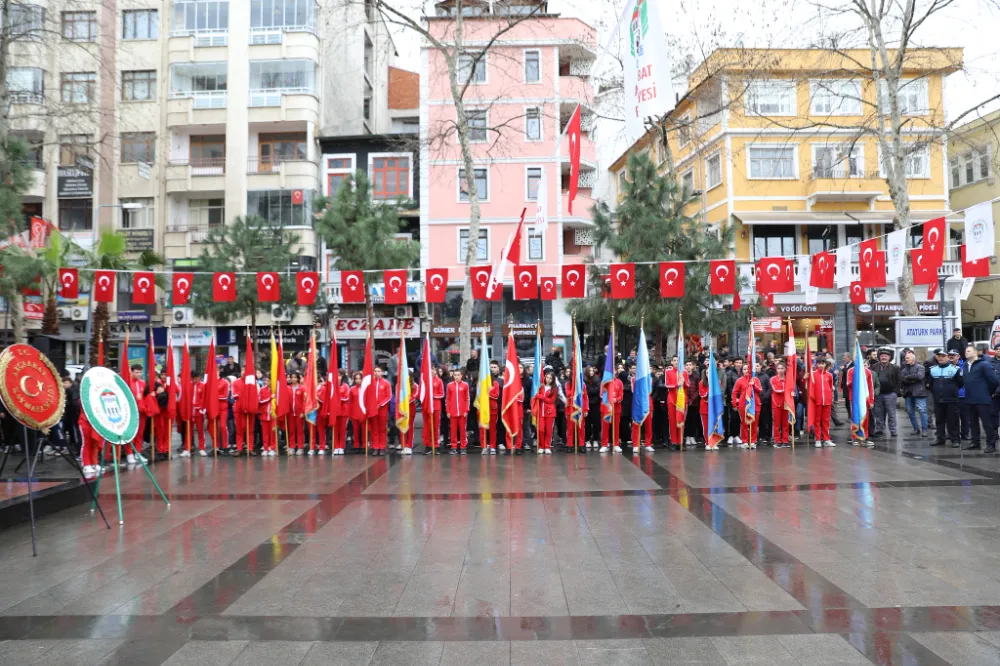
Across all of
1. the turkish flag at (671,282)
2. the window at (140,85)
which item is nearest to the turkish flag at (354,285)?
the turkish flag at (671,282)

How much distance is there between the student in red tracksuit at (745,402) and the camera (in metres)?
15.2

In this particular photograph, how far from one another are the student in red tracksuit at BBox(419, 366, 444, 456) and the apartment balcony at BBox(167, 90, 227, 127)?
85.6 ft

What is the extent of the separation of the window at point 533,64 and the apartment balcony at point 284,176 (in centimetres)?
1157

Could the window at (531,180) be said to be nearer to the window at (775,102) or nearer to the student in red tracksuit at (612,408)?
the window at (775,102)

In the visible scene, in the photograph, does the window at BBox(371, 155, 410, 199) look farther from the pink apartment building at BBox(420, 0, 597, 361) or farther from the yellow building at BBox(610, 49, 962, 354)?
the yellow building at BBox(610, 49, 962, 354)

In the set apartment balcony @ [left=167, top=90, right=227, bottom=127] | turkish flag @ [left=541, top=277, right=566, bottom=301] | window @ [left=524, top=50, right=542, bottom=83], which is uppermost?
window @ [left=524, top=50, right=542, bottom=83]

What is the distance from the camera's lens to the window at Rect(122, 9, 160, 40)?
119 ft

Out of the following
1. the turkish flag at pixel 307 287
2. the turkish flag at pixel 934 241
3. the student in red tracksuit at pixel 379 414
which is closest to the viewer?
the turkish flag at pixel 934 241

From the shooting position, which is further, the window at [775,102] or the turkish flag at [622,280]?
the window at [775,102]

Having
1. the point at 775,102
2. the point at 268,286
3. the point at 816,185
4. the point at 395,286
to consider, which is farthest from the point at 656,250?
the point at 775,102

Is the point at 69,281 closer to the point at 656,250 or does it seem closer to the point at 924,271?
the point at 656,250

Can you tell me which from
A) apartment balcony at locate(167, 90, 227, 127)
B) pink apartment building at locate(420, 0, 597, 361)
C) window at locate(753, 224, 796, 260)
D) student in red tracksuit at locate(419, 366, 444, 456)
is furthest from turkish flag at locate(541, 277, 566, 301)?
apartment balcony at locate(167, 90, 227, 127)

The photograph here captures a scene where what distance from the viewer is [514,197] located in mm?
36188

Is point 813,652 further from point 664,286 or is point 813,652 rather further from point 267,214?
point 267,214
